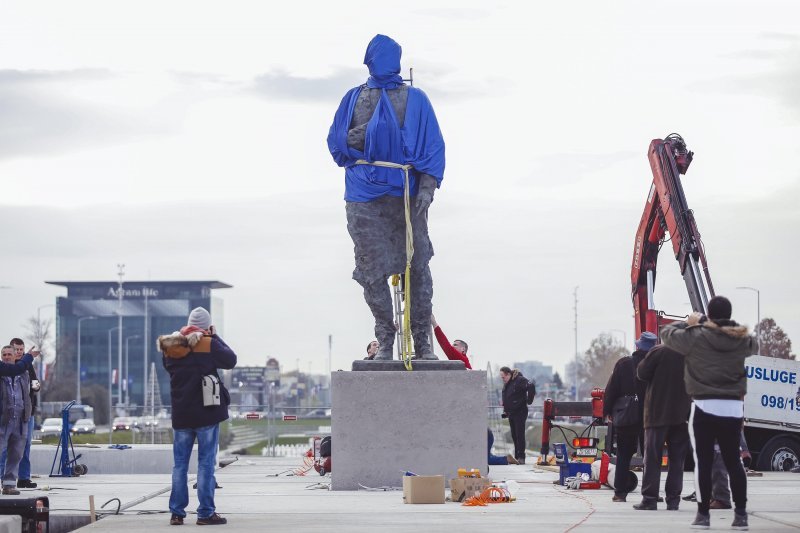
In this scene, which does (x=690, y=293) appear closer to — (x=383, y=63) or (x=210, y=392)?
(x=383, y=63)

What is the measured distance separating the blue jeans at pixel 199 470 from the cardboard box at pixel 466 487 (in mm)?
2796

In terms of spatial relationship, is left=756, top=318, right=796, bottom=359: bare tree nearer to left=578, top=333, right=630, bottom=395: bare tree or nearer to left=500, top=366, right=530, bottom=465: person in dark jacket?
left=578, top=333, right=630, bottom=395: bare tree

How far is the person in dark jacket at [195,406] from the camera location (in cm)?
1172

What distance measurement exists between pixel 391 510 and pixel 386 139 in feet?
14.7

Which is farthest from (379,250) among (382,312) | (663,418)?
(663,418)

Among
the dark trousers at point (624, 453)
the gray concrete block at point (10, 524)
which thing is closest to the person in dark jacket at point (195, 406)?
the gray concrete block at point (10, 524)

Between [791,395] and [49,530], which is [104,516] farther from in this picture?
[791,395]

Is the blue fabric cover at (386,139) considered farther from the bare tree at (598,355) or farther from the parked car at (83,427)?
the bare tree at (598,355)

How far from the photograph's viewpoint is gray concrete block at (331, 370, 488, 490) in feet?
49.9

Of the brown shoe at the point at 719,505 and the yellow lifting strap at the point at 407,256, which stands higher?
the yellow lifting strap at the point at 407,256

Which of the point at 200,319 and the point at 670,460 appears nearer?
the point at 200,319

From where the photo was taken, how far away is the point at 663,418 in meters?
13.1

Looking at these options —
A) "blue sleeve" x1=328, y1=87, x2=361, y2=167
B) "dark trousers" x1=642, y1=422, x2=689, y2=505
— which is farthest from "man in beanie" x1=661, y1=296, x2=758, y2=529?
"blue sleeve" x1=328, y1=87, x2=361, y2=167

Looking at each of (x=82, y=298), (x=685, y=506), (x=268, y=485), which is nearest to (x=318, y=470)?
(x=268, y=485)
